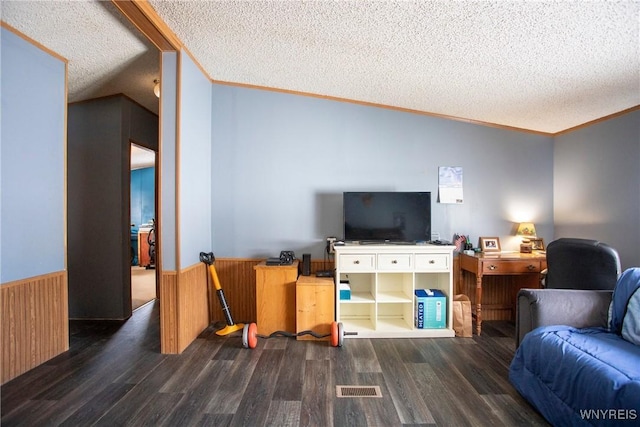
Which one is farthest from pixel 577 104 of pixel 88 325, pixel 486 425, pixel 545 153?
pixel 88 325

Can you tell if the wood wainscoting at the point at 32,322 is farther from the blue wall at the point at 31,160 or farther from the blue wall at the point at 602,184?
the blue wall at the point at 602,184

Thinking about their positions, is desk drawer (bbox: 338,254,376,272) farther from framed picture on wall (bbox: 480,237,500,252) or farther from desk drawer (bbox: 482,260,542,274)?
framed picture on wall (bbox: 480,237,500,252)

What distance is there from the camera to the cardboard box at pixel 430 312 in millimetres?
2830

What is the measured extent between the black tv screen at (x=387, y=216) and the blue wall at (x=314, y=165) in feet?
0.77

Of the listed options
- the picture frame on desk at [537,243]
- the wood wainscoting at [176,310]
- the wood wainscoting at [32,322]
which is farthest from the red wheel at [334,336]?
the picture frame on desk at [537,243]

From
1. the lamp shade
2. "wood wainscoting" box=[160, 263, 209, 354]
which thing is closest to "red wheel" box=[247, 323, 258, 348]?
"wood wainscoting" box=[160, 263, 209, 354]

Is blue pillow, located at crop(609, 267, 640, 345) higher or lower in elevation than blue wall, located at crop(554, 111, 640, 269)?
lower

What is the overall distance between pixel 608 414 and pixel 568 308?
2.64 ft

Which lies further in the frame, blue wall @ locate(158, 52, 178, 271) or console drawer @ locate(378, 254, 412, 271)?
console drawer @ locate(378, 254, 412, 271)

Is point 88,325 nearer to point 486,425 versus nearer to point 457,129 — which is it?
point 486,425

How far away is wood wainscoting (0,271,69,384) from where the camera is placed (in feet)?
6.70

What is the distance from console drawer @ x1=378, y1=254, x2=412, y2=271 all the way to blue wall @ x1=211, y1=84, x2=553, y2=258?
64 centimetres

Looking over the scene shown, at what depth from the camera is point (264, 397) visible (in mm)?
1886

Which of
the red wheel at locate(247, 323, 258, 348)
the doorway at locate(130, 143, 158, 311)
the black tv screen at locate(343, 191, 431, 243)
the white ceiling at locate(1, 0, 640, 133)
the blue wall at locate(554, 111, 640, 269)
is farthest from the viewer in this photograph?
the doorway at locate(130, 143, 158, 311)
